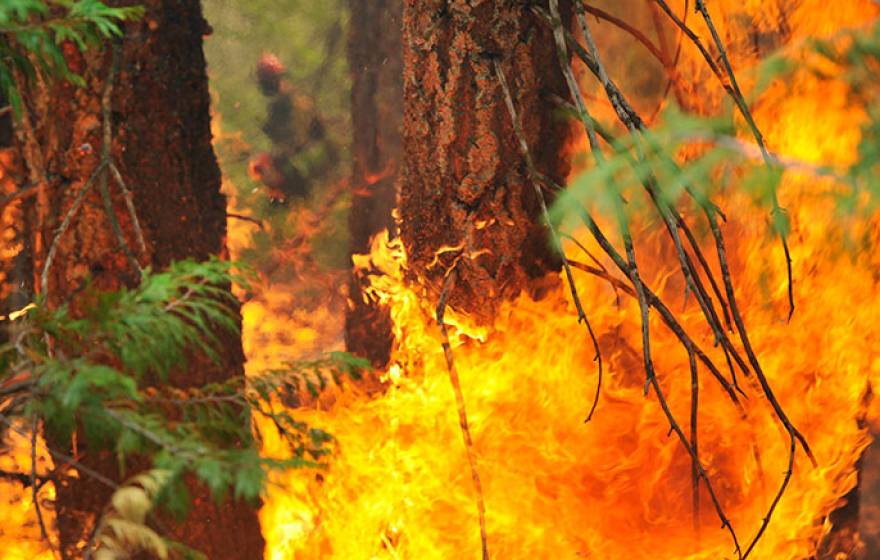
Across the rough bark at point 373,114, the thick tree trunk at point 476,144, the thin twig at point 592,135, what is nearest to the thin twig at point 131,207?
the thick tree trunk at point 476,144

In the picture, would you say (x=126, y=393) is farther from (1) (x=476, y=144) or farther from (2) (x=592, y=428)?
(2) (x=592, y=428)

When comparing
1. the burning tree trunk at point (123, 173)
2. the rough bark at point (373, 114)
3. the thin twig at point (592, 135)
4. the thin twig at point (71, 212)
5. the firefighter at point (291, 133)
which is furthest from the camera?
the firefighter at point (291, 133)

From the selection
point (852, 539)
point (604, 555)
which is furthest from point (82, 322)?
point (852, 539)

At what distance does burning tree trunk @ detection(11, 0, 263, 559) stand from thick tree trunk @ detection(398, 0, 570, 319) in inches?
37.6

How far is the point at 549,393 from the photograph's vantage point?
12.3 feet

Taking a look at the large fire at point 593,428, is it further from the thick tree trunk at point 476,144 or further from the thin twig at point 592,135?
the thin twig at point 592,135

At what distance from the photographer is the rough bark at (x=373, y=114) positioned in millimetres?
8398

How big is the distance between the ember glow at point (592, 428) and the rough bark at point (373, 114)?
409 centimetres

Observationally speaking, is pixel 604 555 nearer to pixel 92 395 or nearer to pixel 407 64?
pixel 407 64

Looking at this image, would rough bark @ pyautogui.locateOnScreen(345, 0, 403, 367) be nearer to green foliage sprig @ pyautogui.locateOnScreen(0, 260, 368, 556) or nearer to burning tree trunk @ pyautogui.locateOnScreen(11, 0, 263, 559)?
burning tree trunk @ pyautogui.locateOnScreen(11, 0, 263, 559)

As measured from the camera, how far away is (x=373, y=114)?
8586 mm

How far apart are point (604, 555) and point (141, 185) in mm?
2372

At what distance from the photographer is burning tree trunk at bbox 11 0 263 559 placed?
368cm

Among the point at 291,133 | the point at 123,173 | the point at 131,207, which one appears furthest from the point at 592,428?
the point at 291,133
